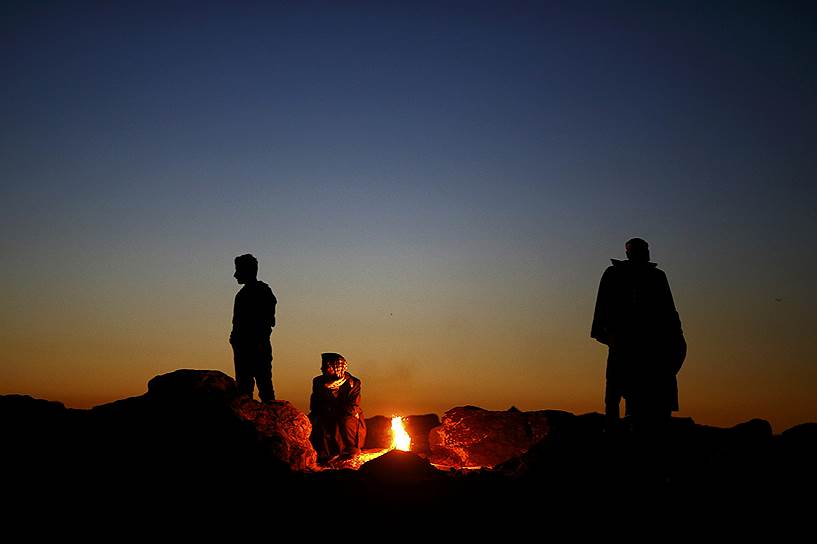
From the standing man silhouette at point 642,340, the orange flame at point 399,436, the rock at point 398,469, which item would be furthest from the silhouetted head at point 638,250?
the orange flame at point 399,436

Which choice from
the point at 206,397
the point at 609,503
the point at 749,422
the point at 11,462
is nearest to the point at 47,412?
the point at 11,462

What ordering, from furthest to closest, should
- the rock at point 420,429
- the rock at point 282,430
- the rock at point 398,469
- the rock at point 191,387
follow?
the rock at point 420,429, the rock at point 191,387, the rock at point 282,430, the rock at point 398,469

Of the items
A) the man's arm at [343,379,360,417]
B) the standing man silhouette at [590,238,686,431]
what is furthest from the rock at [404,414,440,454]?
the standing man silhouette at [590,238,686,431]

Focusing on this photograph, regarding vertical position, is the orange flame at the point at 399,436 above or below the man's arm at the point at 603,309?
below

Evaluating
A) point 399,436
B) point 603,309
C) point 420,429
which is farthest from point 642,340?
point 420,429

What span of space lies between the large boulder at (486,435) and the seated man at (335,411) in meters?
1.78

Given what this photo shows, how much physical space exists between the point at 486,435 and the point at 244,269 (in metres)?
6.15

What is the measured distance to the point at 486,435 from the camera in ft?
54.6

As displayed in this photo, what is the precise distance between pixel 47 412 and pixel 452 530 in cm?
787

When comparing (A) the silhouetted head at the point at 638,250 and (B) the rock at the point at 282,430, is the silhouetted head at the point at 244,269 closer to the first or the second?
(B) the rock at the point at 282,430

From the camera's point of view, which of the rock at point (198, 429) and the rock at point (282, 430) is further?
the rock at point (282, 430)

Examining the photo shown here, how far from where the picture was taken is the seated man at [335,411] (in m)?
16.4

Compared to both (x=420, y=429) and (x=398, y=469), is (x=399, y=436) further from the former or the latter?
(x=420, y=429)

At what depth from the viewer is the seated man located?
53.8ft
